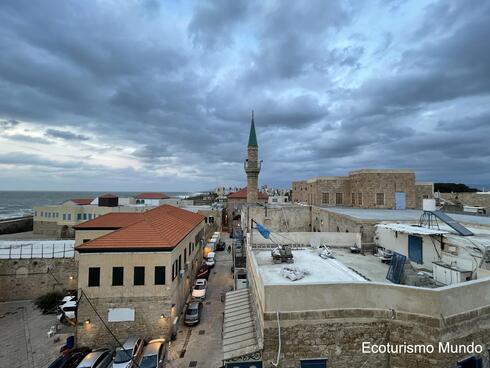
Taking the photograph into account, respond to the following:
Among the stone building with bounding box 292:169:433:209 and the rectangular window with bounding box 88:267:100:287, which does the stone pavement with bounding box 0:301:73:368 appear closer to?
the rectangular window with bounding box 88:267:100:287

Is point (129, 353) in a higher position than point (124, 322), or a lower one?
lower

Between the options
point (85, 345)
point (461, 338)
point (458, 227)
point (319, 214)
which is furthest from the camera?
point (319, 214)

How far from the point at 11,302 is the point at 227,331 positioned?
22972 millimetres

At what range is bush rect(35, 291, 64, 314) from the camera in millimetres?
19642

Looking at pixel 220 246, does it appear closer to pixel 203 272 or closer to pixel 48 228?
pixel 203 272

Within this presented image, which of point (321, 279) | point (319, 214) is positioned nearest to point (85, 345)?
point (321, 279)

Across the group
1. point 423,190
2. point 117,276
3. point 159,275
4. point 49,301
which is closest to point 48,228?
point 49,301

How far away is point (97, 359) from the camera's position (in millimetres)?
12508

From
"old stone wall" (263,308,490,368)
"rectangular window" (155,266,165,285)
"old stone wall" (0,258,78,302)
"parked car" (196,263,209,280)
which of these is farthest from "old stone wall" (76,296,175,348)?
"old stone wall" (0,258,78,302)

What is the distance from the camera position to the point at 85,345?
1446 cm

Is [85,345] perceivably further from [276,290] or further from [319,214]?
[319,214]

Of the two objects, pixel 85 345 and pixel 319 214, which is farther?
pixel 319 214

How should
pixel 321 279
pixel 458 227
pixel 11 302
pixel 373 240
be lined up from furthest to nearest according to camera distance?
pixel 11 302
pixel 373 240
pixel 458 227
pixel 321 279

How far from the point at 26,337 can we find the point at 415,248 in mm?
24032
